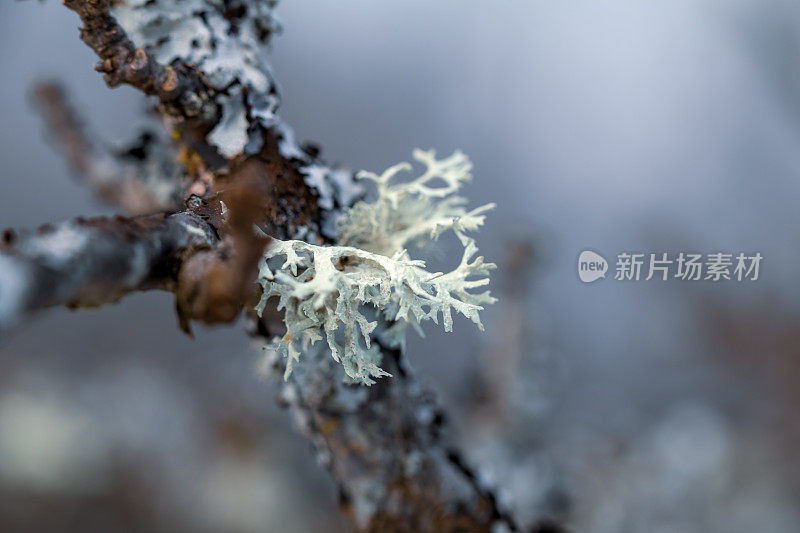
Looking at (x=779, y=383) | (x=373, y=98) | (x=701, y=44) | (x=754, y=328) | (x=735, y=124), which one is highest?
(x=701, y=44)

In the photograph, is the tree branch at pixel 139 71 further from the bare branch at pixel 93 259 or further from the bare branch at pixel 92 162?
the bare branch at pixel 92 162

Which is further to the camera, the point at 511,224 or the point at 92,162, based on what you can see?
the point at 511,224

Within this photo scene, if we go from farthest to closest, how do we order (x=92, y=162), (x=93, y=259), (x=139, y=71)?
(x=92, y=162)
(x=139, y=71)
(x=93, y=259)

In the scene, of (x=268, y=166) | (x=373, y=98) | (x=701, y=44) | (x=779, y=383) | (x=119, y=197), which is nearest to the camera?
(x=268, y=166)

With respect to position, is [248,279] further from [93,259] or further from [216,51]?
[216,51]

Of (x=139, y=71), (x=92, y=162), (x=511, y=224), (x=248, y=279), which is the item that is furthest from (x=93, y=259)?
(x=511, y=224)

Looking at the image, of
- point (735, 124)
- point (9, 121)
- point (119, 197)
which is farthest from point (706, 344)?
point (9, 121)

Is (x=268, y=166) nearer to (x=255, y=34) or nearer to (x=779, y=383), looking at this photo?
(x=255, y=34)

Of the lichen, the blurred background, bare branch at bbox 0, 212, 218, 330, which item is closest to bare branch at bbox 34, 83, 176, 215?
the lichen

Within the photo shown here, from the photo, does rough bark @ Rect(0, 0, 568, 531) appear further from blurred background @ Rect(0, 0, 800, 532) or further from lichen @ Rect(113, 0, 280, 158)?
blurred background @ Rect(0, 0, 800, 532)
